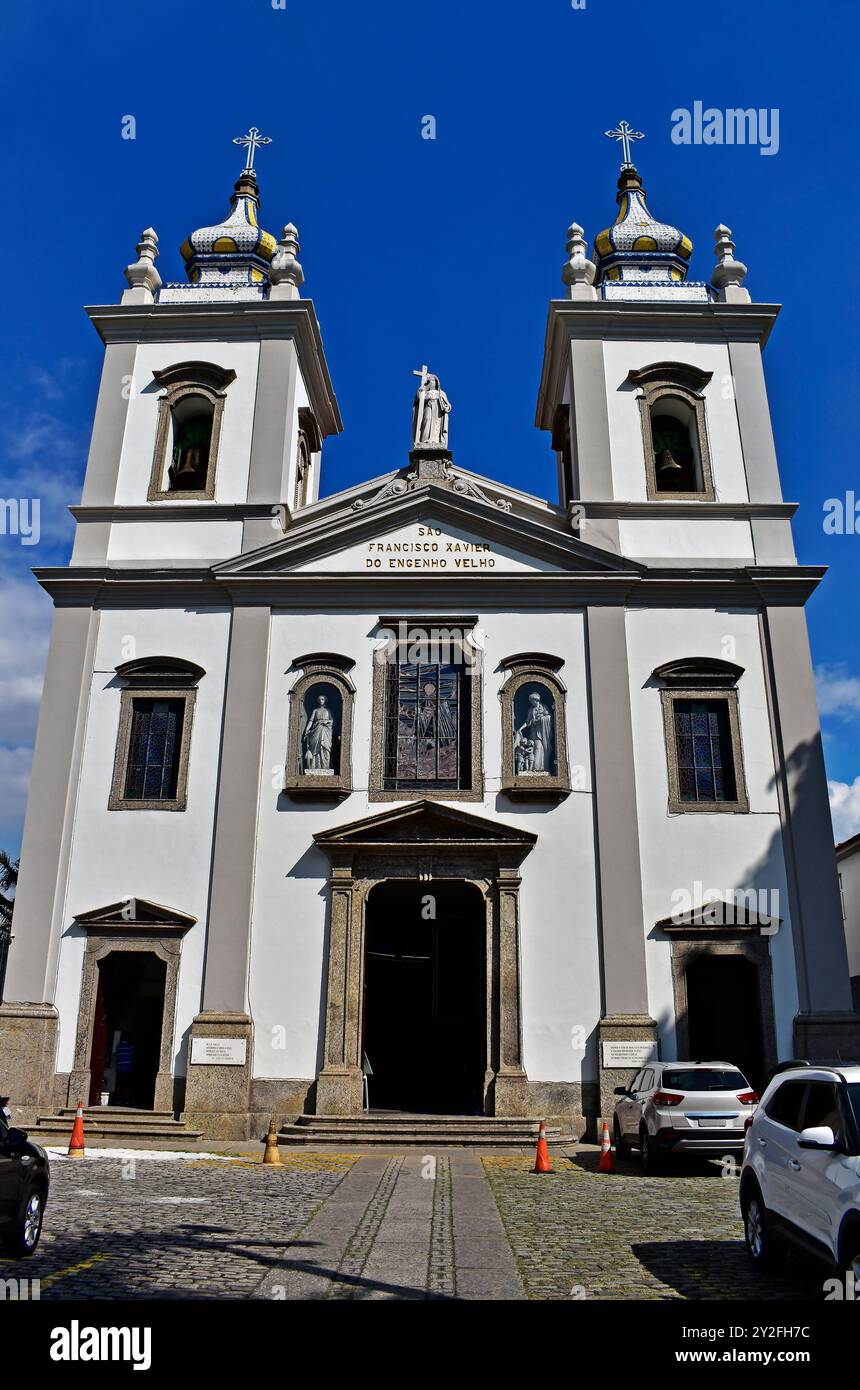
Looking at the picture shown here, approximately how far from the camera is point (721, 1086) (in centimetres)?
1402

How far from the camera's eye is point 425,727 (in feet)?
66.4

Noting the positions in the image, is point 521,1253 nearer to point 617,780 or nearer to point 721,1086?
point 721,1086

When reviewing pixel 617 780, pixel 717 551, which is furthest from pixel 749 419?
pixel 617 780

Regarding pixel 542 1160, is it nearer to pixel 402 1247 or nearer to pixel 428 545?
pixel 402 1247

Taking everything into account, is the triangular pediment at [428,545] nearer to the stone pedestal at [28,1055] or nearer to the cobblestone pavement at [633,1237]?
the stone pedestal at [28,1055]

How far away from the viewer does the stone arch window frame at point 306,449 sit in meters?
24.4

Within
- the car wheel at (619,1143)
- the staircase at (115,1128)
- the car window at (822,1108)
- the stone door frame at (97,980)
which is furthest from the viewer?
the stone door frame at (97,980)

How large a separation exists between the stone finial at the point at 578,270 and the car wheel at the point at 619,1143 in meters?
17.3

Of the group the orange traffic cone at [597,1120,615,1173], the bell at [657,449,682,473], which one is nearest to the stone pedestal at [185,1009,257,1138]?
the orange traffic cone at [597,1120,615,1173]

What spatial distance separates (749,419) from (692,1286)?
743 inches

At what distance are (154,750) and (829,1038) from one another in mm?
13115

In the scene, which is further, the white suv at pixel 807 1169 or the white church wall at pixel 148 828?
A: the white church wall at pixel 148 828

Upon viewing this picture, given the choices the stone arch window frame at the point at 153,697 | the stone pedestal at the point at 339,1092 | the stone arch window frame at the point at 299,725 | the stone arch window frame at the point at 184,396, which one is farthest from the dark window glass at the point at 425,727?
the stone arch window frame at the point at 184,396
